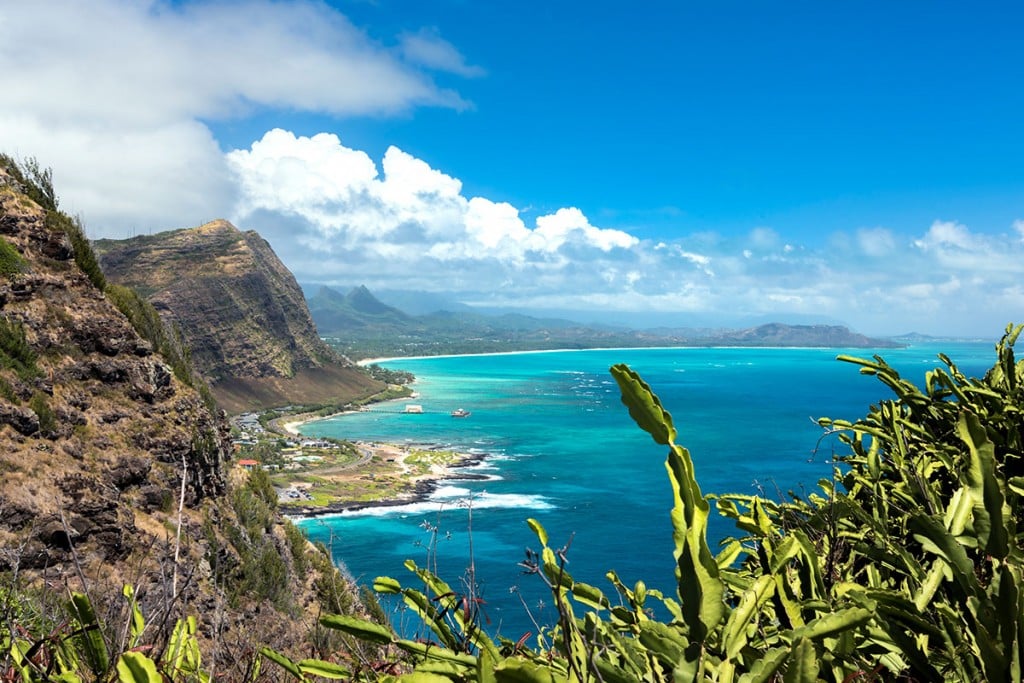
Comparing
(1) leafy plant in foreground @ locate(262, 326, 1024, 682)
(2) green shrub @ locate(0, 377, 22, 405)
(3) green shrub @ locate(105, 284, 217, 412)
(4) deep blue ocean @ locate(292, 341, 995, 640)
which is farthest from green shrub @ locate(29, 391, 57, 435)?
(1) leafy plant in foreground @ locate(262, 326, 1024, 682)

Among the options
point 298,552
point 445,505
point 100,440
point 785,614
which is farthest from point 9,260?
point 445,505

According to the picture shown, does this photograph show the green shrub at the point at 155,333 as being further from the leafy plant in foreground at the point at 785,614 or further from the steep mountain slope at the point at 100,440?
the leafy plant in foreground at the point at 785,614

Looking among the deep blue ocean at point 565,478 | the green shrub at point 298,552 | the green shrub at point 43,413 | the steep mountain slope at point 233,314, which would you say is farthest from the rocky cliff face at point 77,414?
the steep mountain slope at point 233,314

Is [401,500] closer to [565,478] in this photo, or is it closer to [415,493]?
[415,493]

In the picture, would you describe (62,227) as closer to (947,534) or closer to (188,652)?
(188,652)

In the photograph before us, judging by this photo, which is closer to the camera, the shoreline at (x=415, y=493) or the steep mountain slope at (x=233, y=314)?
the shoreline at (x=415, y=493)

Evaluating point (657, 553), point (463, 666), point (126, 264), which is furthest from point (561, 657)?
point (126, 264)
